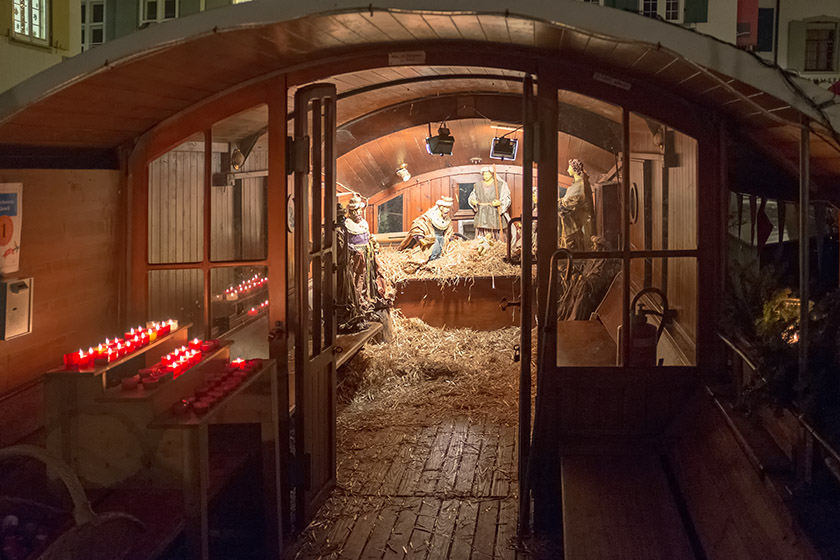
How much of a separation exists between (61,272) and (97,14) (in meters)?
20.2

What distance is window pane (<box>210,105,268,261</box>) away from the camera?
6922 mm

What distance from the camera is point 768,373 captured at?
141 inches

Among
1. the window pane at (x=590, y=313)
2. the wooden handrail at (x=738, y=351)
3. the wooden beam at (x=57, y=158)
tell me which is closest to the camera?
the wooden handrail at (x=738, y=351)

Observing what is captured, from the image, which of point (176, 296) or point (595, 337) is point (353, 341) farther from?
point (595, 337)

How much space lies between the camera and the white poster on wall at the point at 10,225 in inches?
181

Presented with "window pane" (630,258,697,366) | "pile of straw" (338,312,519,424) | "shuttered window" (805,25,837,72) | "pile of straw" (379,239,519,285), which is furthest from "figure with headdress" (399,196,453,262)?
"shuttered window" (805,25,837,72)

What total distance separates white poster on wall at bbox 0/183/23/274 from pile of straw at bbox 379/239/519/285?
262 inches

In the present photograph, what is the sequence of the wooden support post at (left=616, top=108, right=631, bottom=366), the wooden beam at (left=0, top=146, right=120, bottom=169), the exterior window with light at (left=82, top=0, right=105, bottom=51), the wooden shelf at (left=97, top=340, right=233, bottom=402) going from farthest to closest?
1. the exterior window with light at (left=82, top=0, right=105, bottom=51)
2. the wooden support post at (left=616, top=108, right=631, bottom=366)
3. the wooden beam at (left=0, top=146, right=120, bottom=169)
4. the wooden shelf at (left=97, top=340, right=233, bottom=402)

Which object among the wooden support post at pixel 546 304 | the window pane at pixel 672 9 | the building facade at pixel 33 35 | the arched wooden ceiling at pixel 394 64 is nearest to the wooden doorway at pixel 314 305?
the arched wooden ceiling at pixel 394 64

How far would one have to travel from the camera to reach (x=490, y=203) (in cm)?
1406

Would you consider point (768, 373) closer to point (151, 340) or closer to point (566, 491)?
point (566, 491)

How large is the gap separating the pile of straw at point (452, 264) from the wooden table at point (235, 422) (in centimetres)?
601

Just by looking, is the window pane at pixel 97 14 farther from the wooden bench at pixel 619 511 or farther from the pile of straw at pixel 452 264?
the wooden bench at pixel 619 511

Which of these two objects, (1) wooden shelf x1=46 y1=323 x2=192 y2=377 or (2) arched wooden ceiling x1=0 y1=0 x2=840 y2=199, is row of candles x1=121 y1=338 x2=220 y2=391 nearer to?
(1) wooden shelf x1=46 y1=323 x2=192 y2=377
